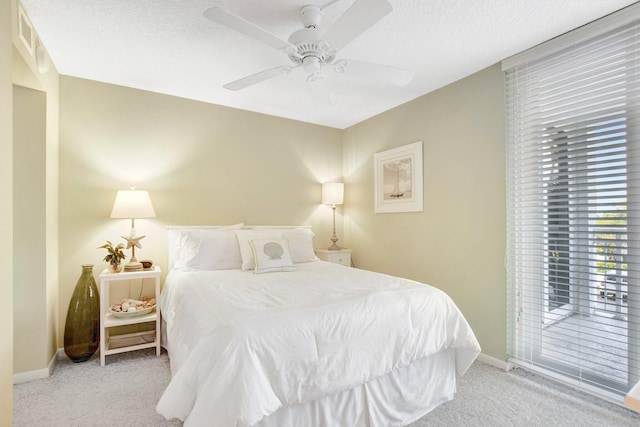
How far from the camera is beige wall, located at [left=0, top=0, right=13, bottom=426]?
133 cm

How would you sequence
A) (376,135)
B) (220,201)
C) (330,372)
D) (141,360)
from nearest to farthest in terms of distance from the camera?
(330,372) < (141,360) < (220,201) < (376,135)

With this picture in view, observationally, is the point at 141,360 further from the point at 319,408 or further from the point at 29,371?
the point at 319,408

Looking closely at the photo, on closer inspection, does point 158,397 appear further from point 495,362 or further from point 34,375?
point 495,362

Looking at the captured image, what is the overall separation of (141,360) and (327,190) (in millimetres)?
2662

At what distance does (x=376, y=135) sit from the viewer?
385 centimetres

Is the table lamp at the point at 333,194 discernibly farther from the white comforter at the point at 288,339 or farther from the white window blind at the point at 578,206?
the white window blind at the point at 578,206

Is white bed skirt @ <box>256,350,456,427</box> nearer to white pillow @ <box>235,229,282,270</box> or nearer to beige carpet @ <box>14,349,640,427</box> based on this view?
beige carpet @ <box>14,349,640,427</box>

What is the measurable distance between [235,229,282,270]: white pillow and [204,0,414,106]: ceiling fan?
1.38 m

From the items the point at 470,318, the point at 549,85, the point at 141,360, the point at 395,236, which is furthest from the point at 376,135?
the point at 141,360

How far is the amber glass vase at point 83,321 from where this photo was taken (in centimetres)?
252

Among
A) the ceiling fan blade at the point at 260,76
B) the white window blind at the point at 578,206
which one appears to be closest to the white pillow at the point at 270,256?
the ceiling fan blade at the point at 260,76

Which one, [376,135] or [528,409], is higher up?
Answer: [376,135]

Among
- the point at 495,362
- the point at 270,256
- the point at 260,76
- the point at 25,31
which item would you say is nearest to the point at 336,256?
the point at 270,256

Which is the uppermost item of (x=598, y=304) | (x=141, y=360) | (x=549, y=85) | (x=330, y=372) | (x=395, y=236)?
(x=549, y=85)
